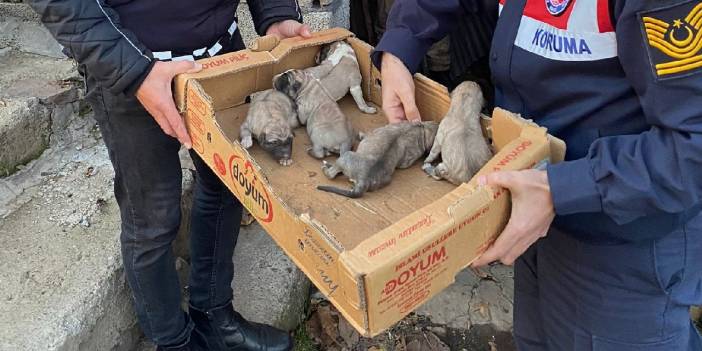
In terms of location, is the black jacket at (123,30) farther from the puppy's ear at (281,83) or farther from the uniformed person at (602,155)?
the uniformed person at (602,155)

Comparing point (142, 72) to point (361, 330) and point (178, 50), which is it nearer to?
point (178, 50)

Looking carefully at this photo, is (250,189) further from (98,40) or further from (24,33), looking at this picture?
(24,33)

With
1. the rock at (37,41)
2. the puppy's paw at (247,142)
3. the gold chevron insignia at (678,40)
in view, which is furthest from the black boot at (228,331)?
the gold chevron insignia at (678,40)

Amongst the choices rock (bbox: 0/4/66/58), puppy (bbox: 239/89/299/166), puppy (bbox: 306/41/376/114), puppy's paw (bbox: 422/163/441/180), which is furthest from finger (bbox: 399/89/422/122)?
rock (bbox: 0/4/66/58)

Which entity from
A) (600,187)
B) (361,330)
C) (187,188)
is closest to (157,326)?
(187,188)

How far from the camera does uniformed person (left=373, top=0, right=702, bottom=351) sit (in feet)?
4.43

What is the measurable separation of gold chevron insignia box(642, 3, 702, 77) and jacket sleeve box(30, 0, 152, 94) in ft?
4.55

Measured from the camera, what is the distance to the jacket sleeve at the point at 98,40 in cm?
194

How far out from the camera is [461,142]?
1.89 meters

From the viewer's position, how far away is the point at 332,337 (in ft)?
10.8

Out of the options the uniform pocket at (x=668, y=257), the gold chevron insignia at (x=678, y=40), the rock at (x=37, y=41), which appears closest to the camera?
the gold chevron insignia at (x=678, y=40)

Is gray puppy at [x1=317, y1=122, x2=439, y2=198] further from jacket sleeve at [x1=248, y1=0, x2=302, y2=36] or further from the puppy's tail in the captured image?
jacket sleeve at [x1=248, y1=0, x2=302, y2=36]

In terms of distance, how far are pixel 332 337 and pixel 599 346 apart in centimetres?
168

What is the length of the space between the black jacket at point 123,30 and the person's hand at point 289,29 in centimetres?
32
